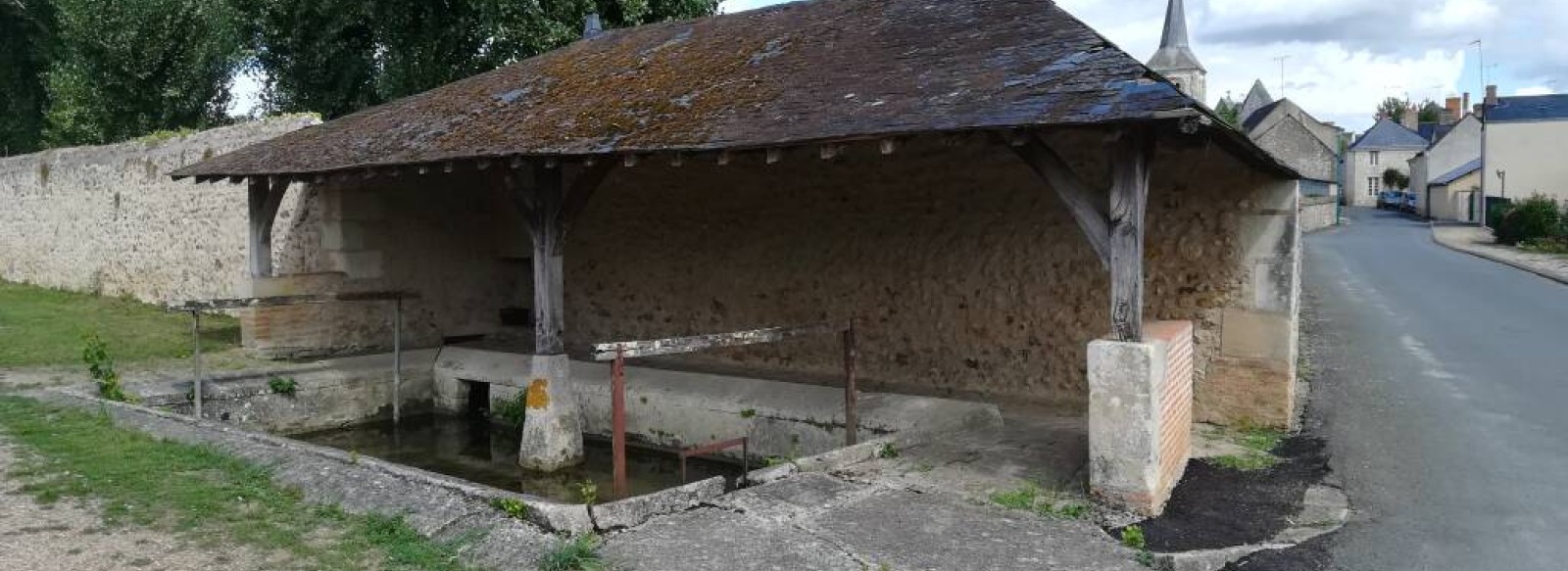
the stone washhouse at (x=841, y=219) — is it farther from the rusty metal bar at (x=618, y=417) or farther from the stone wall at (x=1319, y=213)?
the stone wall at (x=1319, y=213)

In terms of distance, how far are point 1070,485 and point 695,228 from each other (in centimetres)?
558

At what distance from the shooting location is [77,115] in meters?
20.1

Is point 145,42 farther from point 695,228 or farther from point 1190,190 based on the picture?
point 1190,190

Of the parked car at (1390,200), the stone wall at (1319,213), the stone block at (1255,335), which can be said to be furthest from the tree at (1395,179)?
the stone block at (1255,335)

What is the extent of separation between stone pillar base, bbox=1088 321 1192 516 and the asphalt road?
79 centimetres

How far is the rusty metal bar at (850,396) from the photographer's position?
6.67 m

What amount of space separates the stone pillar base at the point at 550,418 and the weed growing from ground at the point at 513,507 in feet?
8.65

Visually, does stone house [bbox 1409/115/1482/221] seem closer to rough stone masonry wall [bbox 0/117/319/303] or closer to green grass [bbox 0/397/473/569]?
rough stone masonry wall [bbox 0/117/319/303]

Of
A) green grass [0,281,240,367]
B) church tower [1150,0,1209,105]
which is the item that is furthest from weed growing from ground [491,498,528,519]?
church tower [1150,0,1209,105]

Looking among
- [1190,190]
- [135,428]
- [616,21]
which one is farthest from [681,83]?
[616,21]

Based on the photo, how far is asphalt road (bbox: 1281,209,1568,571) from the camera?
476 centimetres

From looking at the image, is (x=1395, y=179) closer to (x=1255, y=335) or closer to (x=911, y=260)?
(x=911, y=260)

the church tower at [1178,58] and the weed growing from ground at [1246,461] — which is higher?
the church tower at [1178,58]

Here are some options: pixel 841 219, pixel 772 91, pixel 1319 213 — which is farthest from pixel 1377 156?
pixel 772 91
